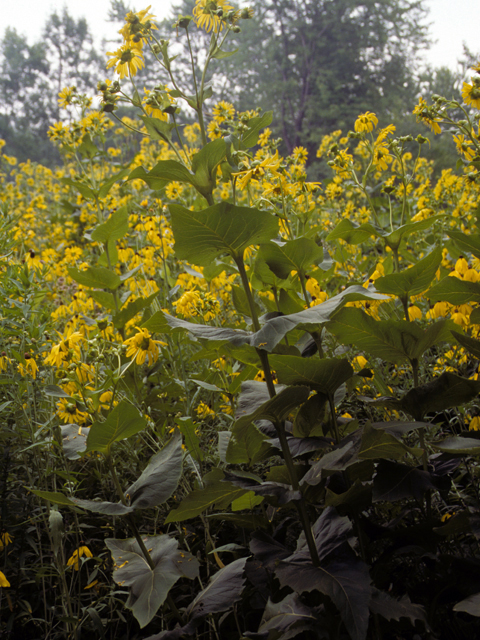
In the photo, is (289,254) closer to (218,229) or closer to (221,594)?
(218,229)

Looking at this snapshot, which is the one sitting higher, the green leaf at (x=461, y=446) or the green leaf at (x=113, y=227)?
the green leaf at (x=113, y=227)

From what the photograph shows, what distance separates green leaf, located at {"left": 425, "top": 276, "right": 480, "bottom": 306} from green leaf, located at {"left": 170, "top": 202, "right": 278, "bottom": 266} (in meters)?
0.48

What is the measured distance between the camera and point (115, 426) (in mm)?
967

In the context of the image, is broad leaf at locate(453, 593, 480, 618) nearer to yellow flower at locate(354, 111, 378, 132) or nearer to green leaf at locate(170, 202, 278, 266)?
green leaf at locate(170, 202, 278, 266)

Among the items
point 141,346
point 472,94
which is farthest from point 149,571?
point 472,94

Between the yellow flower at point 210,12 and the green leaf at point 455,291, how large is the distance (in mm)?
894

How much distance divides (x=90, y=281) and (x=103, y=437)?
110 cm

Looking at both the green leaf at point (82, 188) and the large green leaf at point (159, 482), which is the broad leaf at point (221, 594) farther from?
the green leaf at point (82, 188)

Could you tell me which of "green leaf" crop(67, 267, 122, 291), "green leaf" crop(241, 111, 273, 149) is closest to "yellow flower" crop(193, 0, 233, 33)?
"green leaf" crop(241, 111, 273, 149)

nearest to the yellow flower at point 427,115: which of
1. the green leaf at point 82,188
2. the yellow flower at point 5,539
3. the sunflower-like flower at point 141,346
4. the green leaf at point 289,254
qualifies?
the green leaf at point 289,254

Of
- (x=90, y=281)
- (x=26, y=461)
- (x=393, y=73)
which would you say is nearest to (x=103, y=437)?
(x=26, y=461)

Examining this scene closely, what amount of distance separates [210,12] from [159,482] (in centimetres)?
125

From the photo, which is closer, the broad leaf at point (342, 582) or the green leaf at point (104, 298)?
the broad leaf at point (342, 582)

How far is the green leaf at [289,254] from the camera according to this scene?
1097 mm
